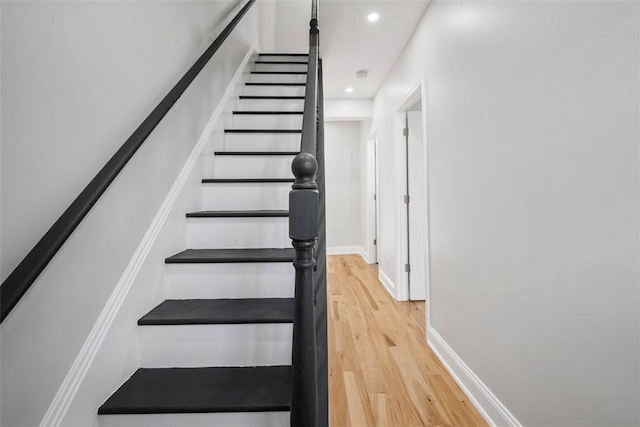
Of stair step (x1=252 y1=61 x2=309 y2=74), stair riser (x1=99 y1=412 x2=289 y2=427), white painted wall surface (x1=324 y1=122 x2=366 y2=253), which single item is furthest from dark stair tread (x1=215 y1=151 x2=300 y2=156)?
white painted wall surface (x1=324 y1=122 x2=366 y2=253)

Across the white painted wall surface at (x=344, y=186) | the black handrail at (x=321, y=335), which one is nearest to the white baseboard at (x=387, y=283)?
the white painted wall surface at (x=344, y=186)

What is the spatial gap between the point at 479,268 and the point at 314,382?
4.60ft

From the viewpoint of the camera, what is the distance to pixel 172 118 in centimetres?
140

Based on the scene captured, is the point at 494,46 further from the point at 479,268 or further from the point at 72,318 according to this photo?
the point at 72,318

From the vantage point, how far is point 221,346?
1105 mm

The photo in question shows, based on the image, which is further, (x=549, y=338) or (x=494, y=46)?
(x=494, y=46)

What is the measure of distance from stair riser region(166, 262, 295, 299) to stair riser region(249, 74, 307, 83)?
85.6 inches

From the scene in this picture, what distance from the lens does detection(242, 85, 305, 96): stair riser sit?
258 cm

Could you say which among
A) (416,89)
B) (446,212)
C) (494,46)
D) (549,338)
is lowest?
(549,338)

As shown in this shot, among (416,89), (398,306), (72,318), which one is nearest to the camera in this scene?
(72,318)

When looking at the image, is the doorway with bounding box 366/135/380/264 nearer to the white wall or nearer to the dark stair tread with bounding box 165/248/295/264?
the white wall

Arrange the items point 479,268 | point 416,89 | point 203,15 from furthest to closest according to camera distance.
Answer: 1. point 416,89
2. point 203,15
3. point 479,268

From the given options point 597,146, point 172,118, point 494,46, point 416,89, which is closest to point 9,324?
point 172,118

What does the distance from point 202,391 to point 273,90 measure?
2.41m
